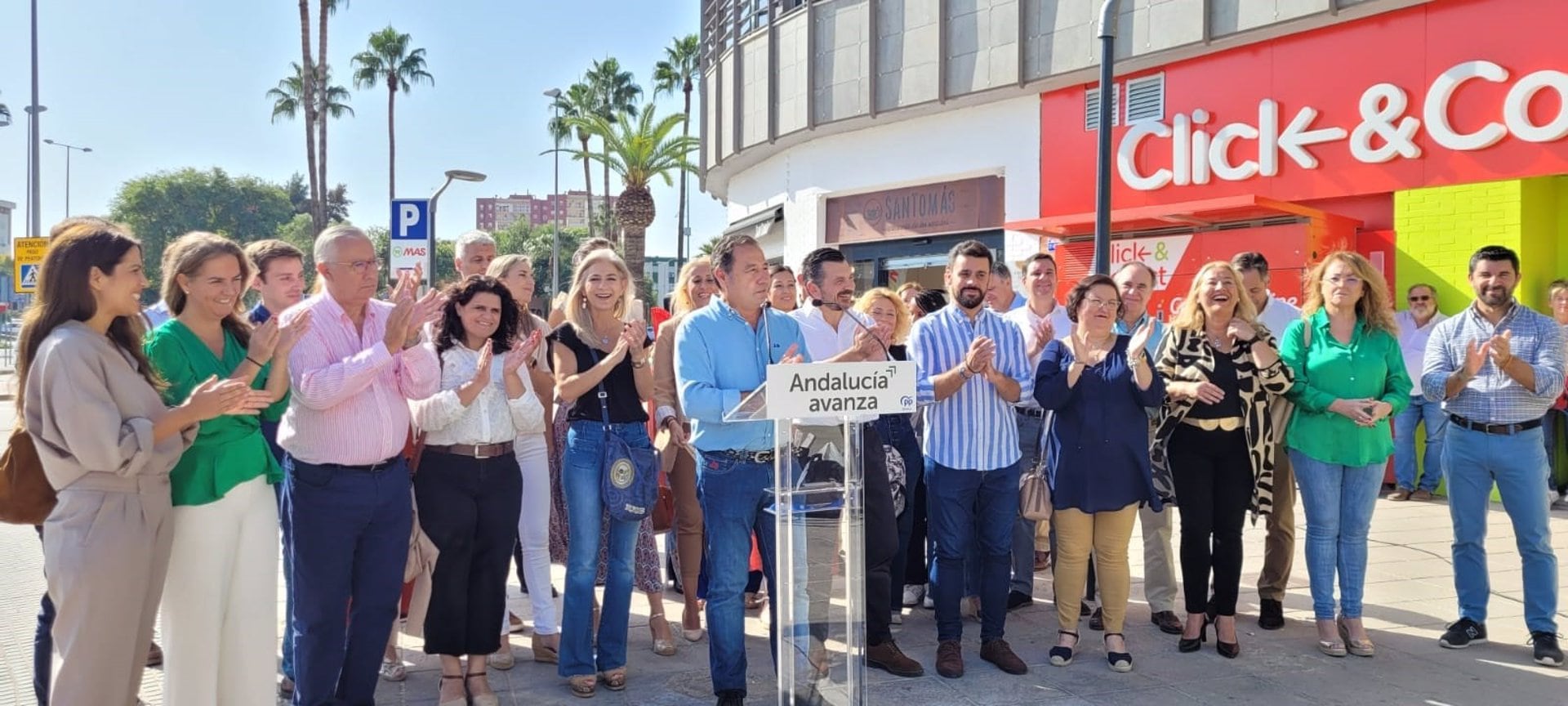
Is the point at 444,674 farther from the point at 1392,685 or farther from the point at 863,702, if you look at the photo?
the point at 1392,685

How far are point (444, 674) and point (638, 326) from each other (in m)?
1.67

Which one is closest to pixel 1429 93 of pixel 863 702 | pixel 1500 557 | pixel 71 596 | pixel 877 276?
pixel 1500 557

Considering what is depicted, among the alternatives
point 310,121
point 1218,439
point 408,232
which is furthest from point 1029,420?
point 310,121

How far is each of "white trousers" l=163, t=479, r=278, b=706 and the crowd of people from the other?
0.03ft

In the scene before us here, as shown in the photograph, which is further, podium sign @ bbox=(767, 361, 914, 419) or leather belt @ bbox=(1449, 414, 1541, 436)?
leather belt @ bbox=(1449, 414, 1541, 436)

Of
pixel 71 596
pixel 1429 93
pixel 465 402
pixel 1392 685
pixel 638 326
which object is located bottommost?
pixel 1392 685

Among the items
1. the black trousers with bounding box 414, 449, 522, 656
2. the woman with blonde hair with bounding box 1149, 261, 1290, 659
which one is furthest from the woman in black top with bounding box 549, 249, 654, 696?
the woman with blonde hair with bounding box 1149, 261, 1290, 659

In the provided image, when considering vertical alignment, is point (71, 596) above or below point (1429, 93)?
below

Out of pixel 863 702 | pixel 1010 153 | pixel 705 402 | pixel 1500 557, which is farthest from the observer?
pixel 1010 153

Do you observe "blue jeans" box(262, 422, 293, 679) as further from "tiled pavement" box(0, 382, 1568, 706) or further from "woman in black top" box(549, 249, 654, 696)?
"woman in black top" box(549, 249, 654, 696)

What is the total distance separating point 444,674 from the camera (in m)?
4.73

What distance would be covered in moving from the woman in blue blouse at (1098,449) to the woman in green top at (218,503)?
3.30 m

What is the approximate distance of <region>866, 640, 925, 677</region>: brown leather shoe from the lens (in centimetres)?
519

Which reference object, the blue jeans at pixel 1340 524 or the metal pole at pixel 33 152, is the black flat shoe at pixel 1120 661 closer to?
the blue jeans at pixel 1340 524
